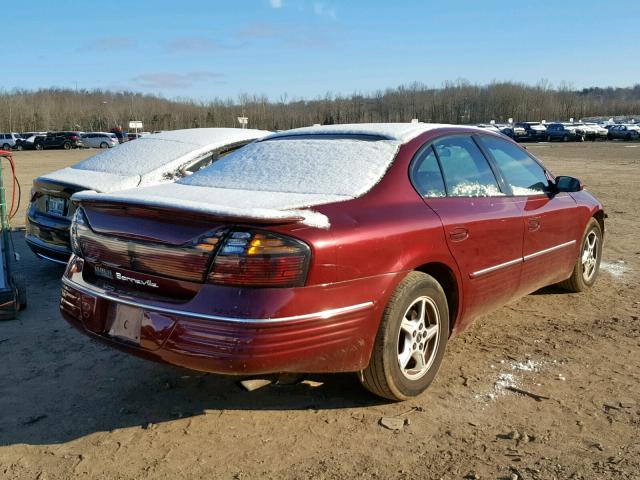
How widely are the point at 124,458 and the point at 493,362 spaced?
92.3 inches

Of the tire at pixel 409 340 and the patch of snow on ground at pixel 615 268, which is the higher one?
the tire at pixel 409 340

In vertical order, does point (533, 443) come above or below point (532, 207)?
below

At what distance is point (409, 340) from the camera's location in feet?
10.8

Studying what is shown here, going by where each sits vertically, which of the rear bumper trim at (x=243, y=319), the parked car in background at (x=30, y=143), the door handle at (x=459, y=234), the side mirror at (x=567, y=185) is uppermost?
the side mirror at (x=567, y=185)

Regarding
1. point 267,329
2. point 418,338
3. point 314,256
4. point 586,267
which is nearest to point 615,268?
point 586,267

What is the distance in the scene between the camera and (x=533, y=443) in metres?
2.92

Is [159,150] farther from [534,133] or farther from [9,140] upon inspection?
[9,140]

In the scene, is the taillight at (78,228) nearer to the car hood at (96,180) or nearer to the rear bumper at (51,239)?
the car hood at (96,180)

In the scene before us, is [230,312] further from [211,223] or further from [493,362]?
[493,362]

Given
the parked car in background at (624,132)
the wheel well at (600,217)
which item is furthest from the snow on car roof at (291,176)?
the parked car in background at (624,132)

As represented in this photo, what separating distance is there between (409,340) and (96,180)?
3.74 m

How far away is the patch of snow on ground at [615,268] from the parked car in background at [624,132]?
51754 millimetres

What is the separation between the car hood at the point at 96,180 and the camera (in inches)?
217

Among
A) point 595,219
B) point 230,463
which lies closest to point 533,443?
point 230,463
